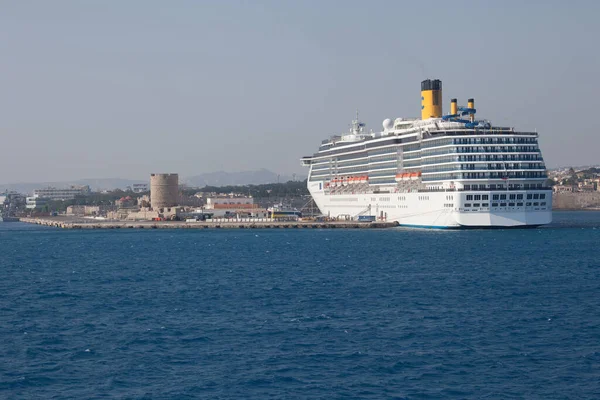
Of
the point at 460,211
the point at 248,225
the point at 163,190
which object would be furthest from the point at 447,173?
the point at 163,190

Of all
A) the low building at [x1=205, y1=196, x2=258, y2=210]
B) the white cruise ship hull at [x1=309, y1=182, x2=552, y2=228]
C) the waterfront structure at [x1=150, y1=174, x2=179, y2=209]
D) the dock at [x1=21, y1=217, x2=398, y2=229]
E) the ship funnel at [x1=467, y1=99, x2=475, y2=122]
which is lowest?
the dock at [x1=21, y1=217, x2=398, y2=229]

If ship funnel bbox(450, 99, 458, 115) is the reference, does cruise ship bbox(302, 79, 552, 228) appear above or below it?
below

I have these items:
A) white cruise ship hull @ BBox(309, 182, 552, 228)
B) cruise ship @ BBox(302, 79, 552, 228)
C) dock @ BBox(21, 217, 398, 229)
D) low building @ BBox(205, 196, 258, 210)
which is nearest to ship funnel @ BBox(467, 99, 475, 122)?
cruise ship @ BBox(302, 79, 552, 228)

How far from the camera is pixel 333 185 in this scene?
350ft

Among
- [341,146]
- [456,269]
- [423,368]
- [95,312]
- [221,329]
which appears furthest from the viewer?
[341,146]

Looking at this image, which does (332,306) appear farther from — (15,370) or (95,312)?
(15,370)

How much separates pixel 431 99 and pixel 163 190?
62525 mm

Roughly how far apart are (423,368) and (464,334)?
15.2 feet

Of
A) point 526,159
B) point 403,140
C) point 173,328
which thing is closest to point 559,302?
point 173,328

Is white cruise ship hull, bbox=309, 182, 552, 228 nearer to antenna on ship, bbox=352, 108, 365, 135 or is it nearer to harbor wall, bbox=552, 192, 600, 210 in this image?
antenna on ship, bbox=352, 108, 365, 135

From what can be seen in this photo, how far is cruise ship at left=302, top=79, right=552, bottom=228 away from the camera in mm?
73188

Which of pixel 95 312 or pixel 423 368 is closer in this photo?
pixel 423 368

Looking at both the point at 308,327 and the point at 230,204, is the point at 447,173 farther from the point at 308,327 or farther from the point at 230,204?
the point at 230,204

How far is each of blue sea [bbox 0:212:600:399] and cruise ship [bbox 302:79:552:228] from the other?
16.6 m
